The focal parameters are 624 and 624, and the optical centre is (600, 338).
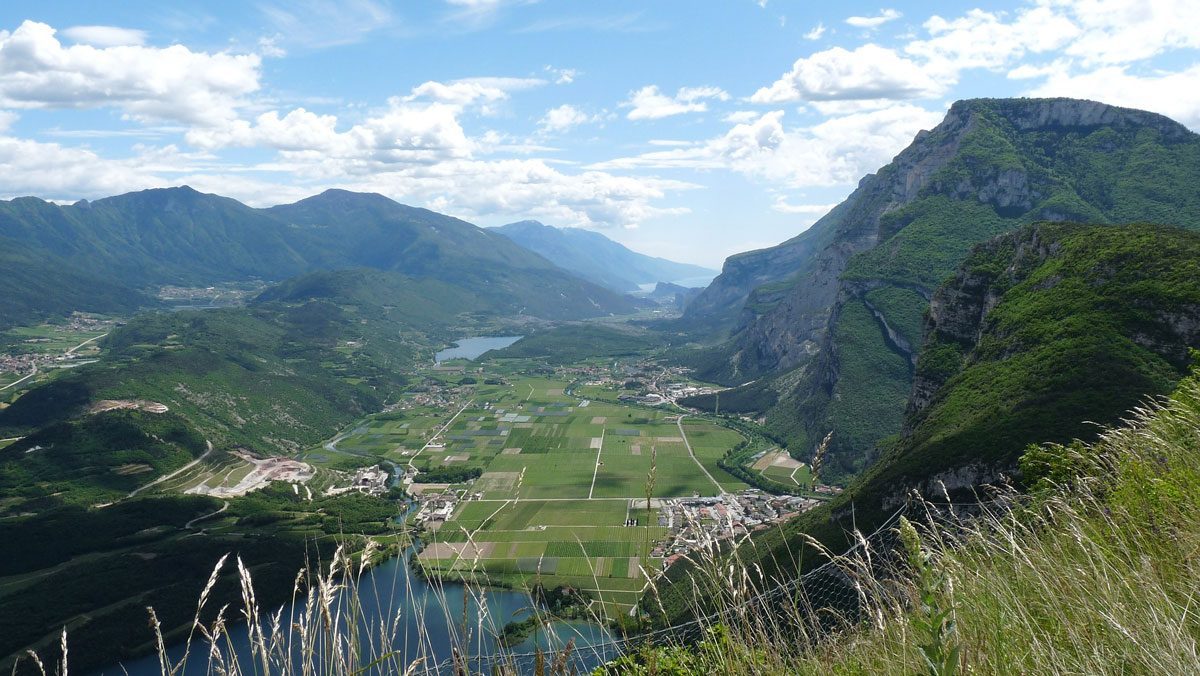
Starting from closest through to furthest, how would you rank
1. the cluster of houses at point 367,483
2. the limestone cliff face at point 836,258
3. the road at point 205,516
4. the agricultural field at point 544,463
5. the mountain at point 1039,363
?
1. the mountain at point 1039,363
2. the agricultural field at point 544,463
3. the road at point 205,516
4. the cluster of houses at point 367,483
5. the limestone cliff face at point 836,258

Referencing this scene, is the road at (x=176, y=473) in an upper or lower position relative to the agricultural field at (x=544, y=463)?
upper

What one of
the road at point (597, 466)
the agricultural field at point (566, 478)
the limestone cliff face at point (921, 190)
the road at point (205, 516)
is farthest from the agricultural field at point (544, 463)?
the limestone cliff face at point (921, 190)

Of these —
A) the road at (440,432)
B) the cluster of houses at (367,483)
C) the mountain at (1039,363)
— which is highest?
the mountain at (1039,363)

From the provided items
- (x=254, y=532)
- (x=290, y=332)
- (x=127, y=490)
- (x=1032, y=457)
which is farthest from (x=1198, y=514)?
→ (x=290, y=332)

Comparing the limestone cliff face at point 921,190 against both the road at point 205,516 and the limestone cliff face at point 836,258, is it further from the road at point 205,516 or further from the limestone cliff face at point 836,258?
the road at point 205,516

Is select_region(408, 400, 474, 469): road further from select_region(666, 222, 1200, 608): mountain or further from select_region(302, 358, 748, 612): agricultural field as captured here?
select_region(666, 222, 1200, 608): mountain

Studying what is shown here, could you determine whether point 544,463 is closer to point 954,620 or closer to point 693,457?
point 693,457

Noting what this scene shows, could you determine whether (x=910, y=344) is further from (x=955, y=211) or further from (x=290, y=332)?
(x=290, y=332)
